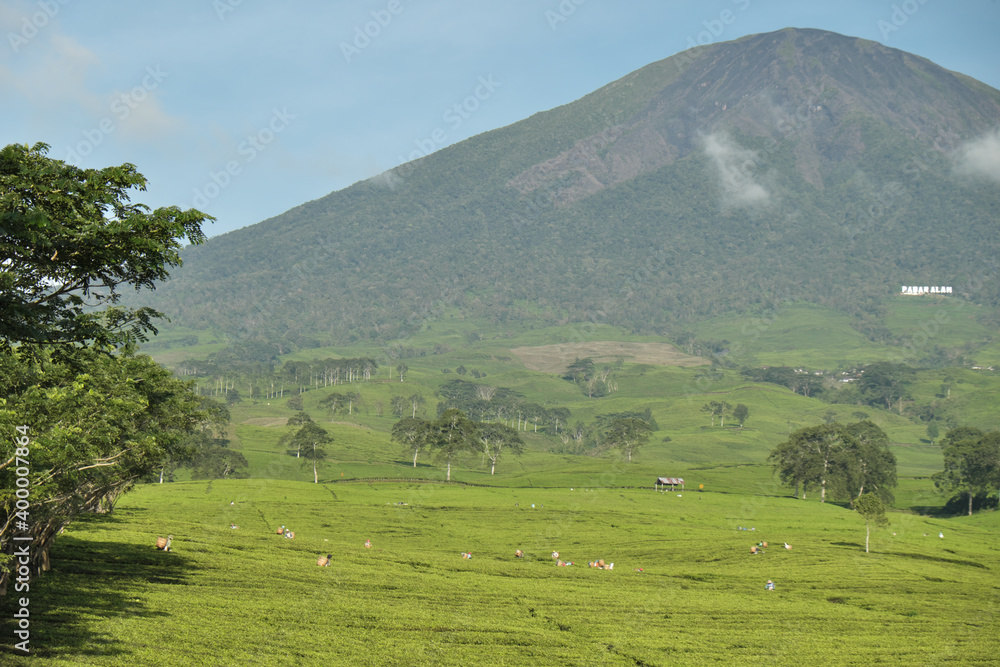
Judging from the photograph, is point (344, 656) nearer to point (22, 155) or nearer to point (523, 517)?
point (22, 155)

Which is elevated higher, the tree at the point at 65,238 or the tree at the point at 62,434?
the tree at the point at 65,238

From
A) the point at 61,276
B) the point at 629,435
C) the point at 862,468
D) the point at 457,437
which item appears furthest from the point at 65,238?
the point at 629,435

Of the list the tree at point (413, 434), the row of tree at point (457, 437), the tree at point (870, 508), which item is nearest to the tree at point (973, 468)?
the tree at point (870, 508)

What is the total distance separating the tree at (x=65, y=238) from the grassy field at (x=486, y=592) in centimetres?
1256

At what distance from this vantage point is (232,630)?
33094 mm

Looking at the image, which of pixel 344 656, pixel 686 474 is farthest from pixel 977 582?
pixel 686 474

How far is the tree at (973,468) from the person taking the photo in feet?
437

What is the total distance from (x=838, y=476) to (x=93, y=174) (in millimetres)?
136329

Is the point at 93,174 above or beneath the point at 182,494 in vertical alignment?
above

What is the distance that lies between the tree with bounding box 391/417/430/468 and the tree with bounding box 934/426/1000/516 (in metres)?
99.8

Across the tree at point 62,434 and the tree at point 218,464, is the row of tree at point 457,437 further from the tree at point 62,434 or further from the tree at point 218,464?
the tree at point 62,434

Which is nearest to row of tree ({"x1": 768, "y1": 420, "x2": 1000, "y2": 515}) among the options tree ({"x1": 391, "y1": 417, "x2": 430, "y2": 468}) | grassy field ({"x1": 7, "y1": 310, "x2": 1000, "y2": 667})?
grassy field ({"x1": 7, "y1": 310, "x2": 1000, "y2": 667})

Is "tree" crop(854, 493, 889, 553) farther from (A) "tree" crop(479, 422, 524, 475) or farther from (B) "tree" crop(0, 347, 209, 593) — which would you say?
(A) "tree" crop(479, 422, 524, 475)

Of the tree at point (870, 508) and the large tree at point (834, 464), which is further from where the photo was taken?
the large tree at point (834, 464)
